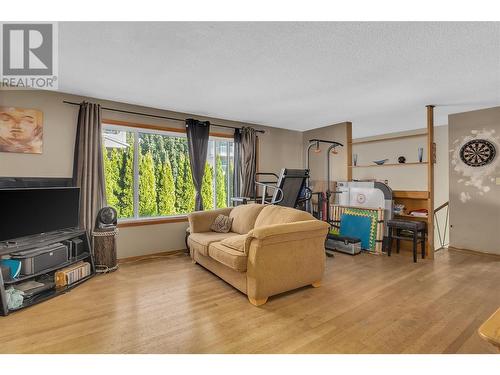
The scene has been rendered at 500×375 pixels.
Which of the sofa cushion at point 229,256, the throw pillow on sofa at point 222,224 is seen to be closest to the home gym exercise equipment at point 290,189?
the throw pillow on sofa at point 222,224

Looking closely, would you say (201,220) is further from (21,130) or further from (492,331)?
(492,331)

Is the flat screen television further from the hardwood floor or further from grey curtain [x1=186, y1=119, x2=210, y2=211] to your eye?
grey curtain [x1=186, y1=119, x2=210, y2=211]

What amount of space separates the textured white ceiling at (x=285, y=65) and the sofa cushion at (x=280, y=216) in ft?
4.91

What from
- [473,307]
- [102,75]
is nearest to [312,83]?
[102,75]

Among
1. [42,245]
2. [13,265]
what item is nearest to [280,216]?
[42,245]

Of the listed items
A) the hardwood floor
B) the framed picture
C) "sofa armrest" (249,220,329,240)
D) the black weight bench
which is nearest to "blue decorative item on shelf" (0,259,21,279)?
the hardwood floor

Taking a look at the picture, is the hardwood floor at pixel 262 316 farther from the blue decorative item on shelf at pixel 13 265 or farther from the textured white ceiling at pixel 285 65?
the textured white ceiling at pixel 285 65

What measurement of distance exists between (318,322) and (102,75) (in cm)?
322

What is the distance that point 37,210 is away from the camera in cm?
297

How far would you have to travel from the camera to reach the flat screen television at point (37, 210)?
2693mm

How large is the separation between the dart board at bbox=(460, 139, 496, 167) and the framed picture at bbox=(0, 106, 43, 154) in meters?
6.21

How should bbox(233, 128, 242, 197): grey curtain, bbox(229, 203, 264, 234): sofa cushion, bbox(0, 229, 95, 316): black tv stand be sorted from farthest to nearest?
1. bbox(233, 128, 242, 197): grey curtain
2. bbox(229, 203, 264, 234): sofa cushion
3. bbox(0, 229, 95, 316): black tv stand

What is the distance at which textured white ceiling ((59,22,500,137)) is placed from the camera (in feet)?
6.57
